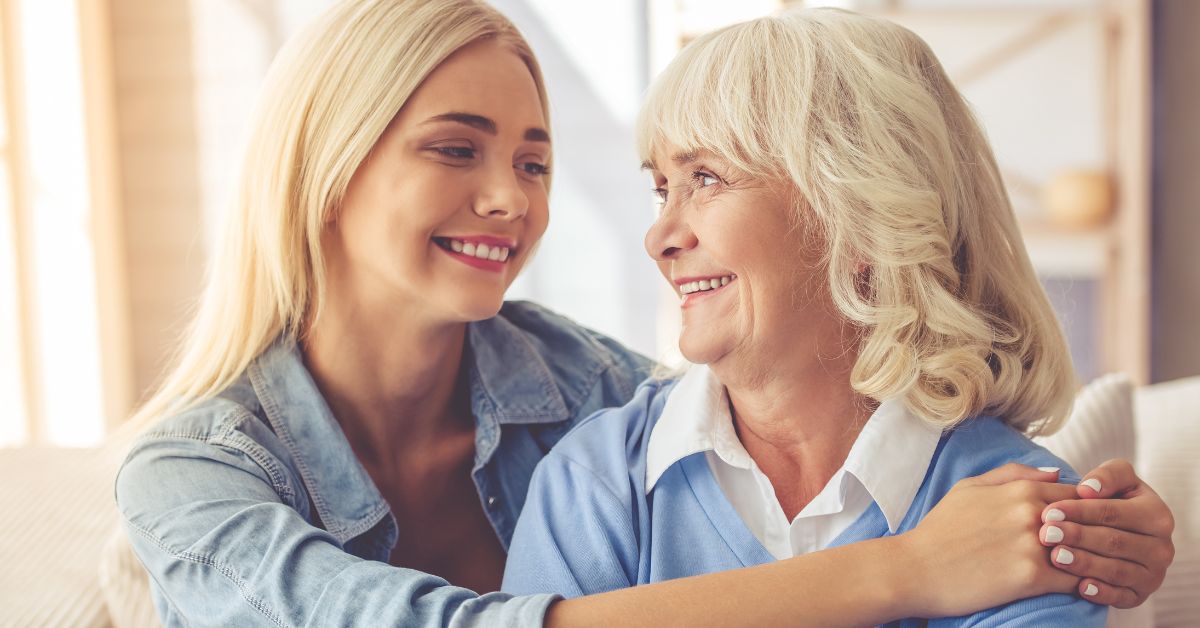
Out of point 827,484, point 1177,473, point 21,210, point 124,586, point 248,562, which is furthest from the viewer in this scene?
point 21,210

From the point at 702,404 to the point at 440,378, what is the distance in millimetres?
589

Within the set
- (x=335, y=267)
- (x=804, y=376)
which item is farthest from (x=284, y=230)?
(x=804, y=376)

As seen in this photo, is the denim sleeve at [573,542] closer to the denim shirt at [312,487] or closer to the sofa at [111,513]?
the denim shirt at [312,487]

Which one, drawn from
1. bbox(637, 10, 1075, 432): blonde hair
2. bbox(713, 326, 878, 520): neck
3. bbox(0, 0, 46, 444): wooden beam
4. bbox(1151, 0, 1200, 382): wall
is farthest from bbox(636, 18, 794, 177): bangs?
bbox(0, 0, 46, 444): wooden beam

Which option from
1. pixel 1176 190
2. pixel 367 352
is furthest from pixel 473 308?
pixel 1176 190

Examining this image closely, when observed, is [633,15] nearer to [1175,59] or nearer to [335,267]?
[1175,59]

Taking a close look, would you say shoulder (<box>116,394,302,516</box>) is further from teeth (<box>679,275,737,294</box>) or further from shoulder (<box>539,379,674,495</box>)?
teeth (<box>679,275,737,294</box>)

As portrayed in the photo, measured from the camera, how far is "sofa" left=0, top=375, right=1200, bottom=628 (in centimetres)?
159

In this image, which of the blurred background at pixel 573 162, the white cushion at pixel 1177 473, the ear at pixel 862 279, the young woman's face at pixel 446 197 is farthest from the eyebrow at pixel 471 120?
the blurred background at pixel 573 162

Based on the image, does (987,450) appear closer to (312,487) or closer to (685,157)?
(685,157)

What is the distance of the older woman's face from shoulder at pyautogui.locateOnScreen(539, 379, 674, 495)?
172 millimetres

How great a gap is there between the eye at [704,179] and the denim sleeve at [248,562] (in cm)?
56

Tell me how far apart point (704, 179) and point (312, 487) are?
739 mm

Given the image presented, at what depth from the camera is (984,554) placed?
3.92ft
